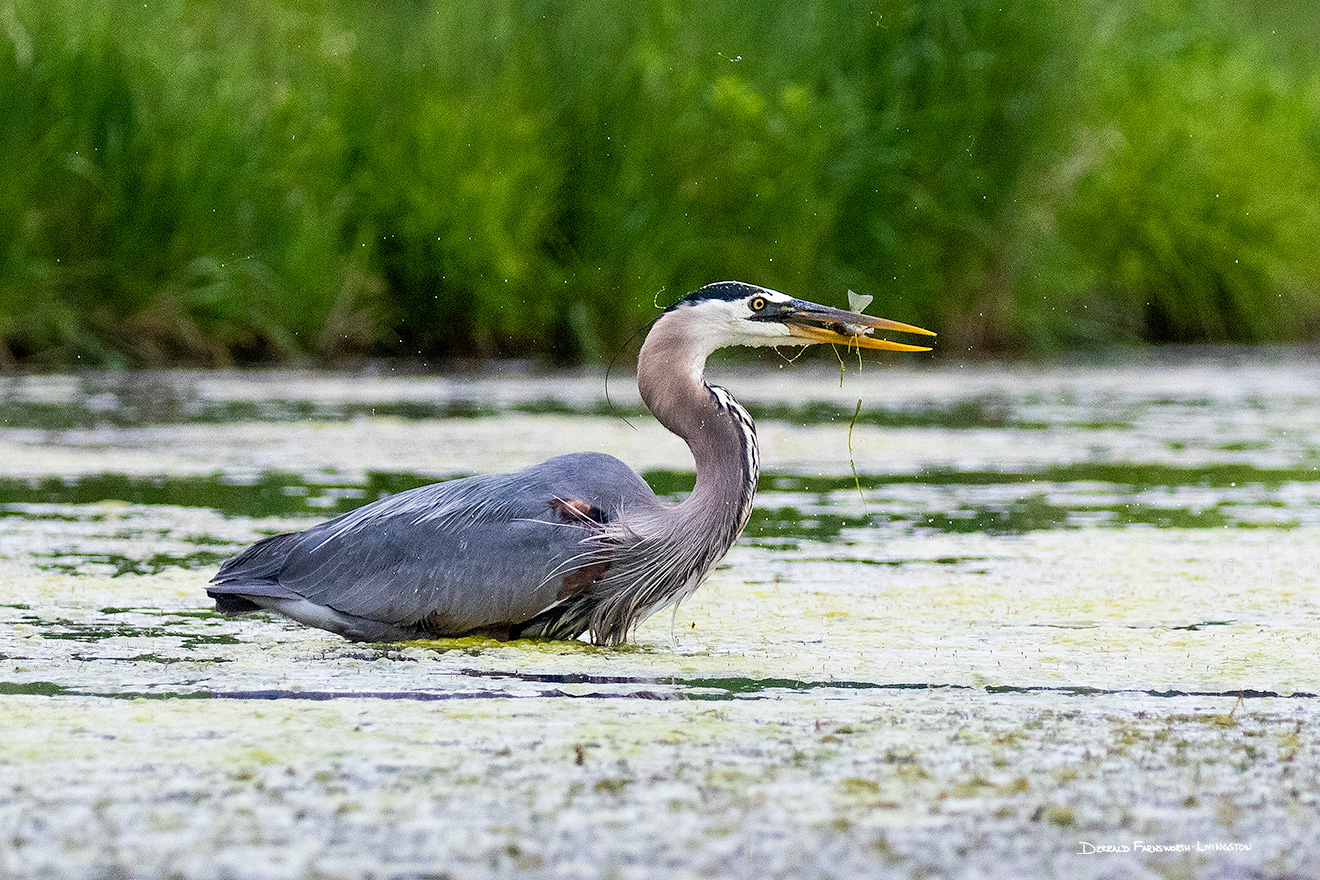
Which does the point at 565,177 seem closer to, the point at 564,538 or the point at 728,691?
the point at 564,538

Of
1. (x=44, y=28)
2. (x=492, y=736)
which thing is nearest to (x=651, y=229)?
Answer: (x=44, y=28)

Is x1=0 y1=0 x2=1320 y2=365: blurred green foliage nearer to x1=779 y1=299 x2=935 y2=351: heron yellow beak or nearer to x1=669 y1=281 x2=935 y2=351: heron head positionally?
x1=669 y1=281 x2=935 y2=351: heron head

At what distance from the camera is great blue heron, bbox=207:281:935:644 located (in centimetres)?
466

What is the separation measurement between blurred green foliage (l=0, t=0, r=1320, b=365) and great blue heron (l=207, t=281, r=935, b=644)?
729 centimetres

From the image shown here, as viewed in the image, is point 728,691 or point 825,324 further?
point 825,324

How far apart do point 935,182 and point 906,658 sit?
33.7 feet

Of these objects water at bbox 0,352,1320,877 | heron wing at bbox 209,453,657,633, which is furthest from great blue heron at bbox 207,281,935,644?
water at bbox 0,352,1320,877

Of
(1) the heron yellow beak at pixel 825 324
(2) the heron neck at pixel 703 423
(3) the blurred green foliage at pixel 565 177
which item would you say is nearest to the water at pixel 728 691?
(2) the heron neck at pixel 703 423

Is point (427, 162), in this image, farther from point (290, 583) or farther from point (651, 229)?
point (290, 583)

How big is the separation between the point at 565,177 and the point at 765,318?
8650 millimetres

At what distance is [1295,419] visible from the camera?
10.4m

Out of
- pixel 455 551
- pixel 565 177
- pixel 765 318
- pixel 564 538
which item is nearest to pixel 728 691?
pixel 564 538

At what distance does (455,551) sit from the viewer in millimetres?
4691

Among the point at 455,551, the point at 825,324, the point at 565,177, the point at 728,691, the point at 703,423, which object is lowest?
the point at 728,691
